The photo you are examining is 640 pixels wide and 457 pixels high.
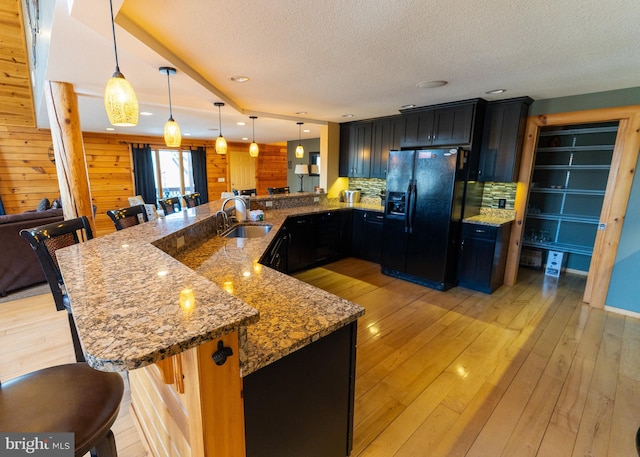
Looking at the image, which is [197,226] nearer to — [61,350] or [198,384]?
[61,350]

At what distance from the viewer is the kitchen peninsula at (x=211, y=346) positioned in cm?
72

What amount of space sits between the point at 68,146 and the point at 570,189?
6.19 m

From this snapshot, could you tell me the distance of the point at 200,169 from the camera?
8.30m

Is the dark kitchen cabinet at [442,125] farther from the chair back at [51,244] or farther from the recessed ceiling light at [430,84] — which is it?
the chair back at [51,244]

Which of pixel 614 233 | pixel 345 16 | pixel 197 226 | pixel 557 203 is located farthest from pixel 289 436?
pixel 557 203

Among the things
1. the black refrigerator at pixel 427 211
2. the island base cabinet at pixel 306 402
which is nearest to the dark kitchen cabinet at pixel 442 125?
the black refrigerator at pixel 427 211

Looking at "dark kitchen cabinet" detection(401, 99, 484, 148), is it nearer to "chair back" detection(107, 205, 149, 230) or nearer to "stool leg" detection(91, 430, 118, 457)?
"chair back" detection(107, 205, 149, 230)

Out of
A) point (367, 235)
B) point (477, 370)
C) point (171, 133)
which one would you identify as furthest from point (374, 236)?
point (171, 133)

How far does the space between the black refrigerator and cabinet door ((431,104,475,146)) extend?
251 millimetres

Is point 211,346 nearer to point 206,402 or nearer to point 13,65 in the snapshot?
point 206,402

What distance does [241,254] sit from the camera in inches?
86.0

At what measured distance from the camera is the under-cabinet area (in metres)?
4.03

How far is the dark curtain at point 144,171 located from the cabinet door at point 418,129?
651 cm

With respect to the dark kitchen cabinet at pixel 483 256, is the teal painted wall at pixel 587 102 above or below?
above
